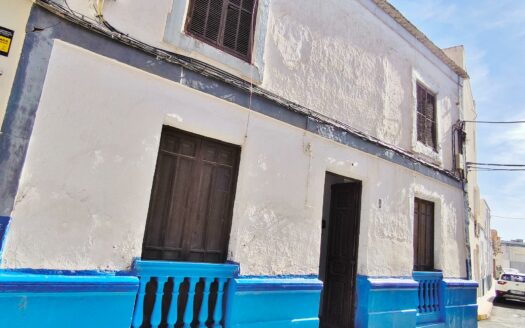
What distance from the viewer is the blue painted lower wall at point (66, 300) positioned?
9.19ft

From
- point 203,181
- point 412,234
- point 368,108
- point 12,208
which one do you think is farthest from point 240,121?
point 412,234

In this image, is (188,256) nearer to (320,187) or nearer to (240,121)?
(240,121)

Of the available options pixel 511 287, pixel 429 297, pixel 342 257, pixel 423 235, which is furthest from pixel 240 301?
pixel 511 287

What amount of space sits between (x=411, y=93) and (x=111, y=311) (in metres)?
6.70

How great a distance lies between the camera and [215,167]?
4352 millimetres

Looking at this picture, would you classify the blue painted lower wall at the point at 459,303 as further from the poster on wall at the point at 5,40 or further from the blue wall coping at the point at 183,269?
the poster on wall at the point at 5,40

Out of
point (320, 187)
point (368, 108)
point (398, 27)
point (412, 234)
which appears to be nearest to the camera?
point (320, 187)

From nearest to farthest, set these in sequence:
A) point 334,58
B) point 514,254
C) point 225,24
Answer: point 225,24 → point 334,58 → point 514,254

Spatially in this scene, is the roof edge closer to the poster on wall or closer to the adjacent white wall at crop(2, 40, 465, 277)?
the adjacent white wall at crop(2, 40, 465, 277)

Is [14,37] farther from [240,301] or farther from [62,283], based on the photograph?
[240,301]

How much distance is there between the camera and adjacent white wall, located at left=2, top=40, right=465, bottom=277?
10.2 feet

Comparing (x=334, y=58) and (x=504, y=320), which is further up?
(x=334, y=58)

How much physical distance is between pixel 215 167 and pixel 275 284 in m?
1.63

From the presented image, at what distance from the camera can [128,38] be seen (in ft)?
12.0
